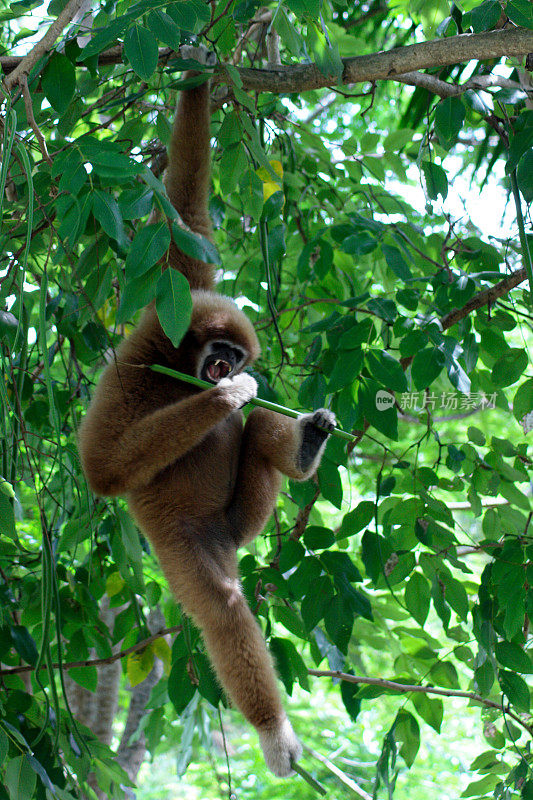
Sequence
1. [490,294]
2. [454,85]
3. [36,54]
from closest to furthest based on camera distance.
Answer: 1. [36,54]
2. [454,85]
3. [490,294]

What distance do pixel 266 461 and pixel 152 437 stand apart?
0.59 metres

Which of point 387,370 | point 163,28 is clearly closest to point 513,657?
point 387,370

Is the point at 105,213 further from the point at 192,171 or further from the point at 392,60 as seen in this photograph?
the point at 192,171

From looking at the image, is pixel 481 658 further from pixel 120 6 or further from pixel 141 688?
pixel 141 688

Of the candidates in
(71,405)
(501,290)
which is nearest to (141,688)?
(71,405)

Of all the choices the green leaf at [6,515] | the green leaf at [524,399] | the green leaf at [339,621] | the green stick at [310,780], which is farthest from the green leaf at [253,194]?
the green stick at [310,780]

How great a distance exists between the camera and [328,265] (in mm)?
2939

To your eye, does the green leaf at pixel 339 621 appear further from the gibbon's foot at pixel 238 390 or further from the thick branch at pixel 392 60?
the thick branch at pixel 392 60

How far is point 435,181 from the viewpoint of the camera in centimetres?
248

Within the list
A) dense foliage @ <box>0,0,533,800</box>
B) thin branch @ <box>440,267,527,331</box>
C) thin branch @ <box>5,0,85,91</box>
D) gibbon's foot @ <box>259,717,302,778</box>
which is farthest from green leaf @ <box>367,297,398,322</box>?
gibbon's foot @ <box>259,717,302,778</box>

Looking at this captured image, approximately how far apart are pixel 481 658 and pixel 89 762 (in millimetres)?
1389

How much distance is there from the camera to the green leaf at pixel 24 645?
246 cm

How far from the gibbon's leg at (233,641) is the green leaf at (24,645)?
0.57 metres

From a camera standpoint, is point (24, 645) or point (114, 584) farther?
point (114, 584)
